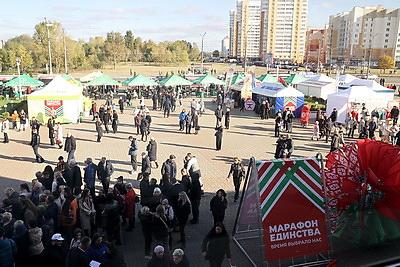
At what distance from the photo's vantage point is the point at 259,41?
133125 millimetres

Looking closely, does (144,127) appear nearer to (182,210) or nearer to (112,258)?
(182,210)

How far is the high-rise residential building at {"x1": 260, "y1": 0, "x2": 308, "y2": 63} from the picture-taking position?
123 meters

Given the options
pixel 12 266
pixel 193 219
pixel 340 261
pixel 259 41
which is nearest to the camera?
pixel 12 266

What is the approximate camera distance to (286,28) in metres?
124

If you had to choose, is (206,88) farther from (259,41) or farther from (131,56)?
(259,41)

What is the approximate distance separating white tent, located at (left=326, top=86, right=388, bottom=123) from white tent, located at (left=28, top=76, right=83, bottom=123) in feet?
48.5

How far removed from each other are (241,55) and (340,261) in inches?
5215

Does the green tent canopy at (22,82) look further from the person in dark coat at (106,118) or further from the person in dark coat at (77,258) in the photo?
the person in dark coat at (77,258)

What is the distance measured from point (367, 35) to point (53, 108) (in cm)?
10649

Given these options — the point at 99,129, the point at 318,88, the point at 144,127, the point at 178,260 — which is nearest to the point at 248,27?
the point at 318,88

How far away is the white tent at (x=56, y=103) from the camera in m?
20.1

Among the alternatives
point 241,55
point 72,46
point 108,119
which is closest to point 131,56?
point 72,46

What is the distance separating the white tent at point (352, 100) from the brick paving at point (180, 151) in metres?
2.27

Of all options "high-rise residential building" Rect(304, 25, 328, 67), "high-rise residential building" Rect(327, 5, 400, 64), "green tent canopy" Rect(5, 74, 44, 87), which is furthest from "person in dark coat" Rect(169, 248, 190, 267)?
"high-rise residential building" Rect(304, 25, 328, 67)
